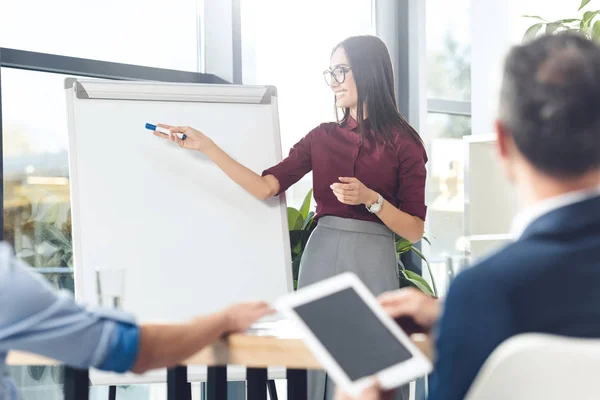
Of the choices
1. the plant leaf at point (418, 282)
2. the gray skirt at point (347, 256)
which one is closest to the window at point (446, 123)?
the plant leaf at point (418, 282)

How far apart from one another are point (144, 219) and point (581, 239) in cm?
199

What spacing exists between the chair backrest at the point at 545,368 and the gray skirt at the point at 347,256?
1.88 meters

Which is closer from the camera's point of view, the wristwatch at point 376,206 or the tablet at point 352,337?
the tablet at point 352,337

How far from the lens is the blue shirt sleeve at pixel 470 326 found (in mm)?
860

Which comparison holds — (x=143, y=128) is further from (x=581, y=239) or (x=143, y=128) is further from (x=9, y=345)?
(x=581, y=239)

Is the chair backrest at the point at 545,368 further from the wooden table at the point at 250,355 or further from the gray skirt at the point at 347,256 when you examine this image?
the gray skirt at the point at 347,256

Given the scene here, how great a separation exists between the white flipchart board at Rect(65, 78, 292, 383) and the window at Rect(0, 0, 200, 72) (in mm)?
641

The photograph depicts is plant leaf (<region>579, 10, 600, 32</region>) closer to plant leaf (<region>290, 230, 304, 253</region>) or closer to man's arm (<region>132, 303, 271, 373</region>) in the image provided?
plant leaf (<region>290, 230, 304, 253</region>)

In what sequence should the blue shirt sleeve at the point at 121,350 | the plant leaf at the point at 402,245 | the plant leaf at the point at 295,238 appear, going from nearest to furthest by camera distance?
the blue shirt sleeve at the point at 121,350 < the plant leaf at the point at 295,238 < the plant leaf at the point at 402,245

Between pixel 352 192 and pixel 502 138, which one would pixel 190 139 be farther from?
pixel 502 138

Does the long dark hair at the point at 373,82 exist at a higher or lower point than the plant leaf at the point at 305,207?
higher

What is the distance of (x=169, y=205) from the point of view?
2.75 metres

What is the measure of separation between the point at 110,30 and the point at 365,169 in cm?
140

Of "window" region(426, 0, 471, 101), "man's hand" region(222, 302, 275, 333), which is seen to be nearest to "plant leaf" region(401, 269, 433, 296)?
"window" region(426, 0, 471, 101)
